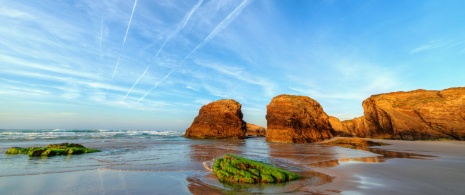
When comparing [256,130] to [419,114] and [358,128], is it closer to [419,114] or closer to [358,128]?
[358,128]

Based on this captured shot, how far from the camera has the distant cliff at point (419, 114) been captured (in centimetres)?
2864

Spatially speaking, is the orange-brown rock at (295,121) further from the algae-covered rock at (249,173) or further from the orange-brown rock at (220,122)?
the algae-covered rock at (249,173)

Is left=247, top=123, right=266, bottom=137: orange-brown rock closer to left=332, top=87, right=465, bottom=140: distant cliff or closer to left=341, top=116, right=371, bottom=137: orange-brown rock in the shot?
left=341, top=116, right=371, bottom=137: orange-brown rock

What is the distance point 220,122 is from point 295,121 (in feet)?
67.3

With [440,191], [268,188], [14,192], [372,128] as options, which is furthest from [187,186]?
[372,128]

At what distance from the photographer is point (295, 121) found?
39000 millimetres

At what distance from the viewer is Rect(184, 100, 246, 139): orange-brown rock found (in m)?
53.9

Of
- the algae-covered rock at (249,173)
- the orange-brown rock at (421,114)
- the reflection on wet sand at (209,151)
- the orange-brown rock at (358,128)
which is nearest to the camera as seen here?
the algae-covered rock at (249,173)

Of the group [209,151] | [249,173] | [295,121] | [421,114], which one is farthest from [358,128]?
[249,173]

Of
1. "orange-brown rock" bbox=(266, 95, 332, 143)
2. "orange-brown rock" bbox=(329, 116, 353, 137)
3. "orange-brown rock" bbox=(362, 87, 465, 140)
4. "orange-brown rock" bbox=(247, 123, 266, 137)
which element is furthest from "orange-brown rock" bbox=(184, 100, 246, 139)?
"orange-brown rock" bbox=(362, 87, 465, 140)

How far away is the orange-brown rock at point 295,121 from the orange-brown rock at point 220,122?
13.9m

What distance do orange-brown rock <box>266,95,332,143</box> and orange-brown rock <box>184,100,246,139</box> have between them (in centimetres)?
1391

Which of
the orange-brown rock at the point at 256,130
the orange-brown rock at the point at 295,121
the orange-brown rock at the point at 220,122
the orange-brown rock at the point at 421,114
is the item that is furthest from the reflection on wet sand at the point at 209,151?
the orange-brown rock at the point at 256,130

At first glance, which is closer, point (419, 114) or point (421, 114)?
point (421, 114)
